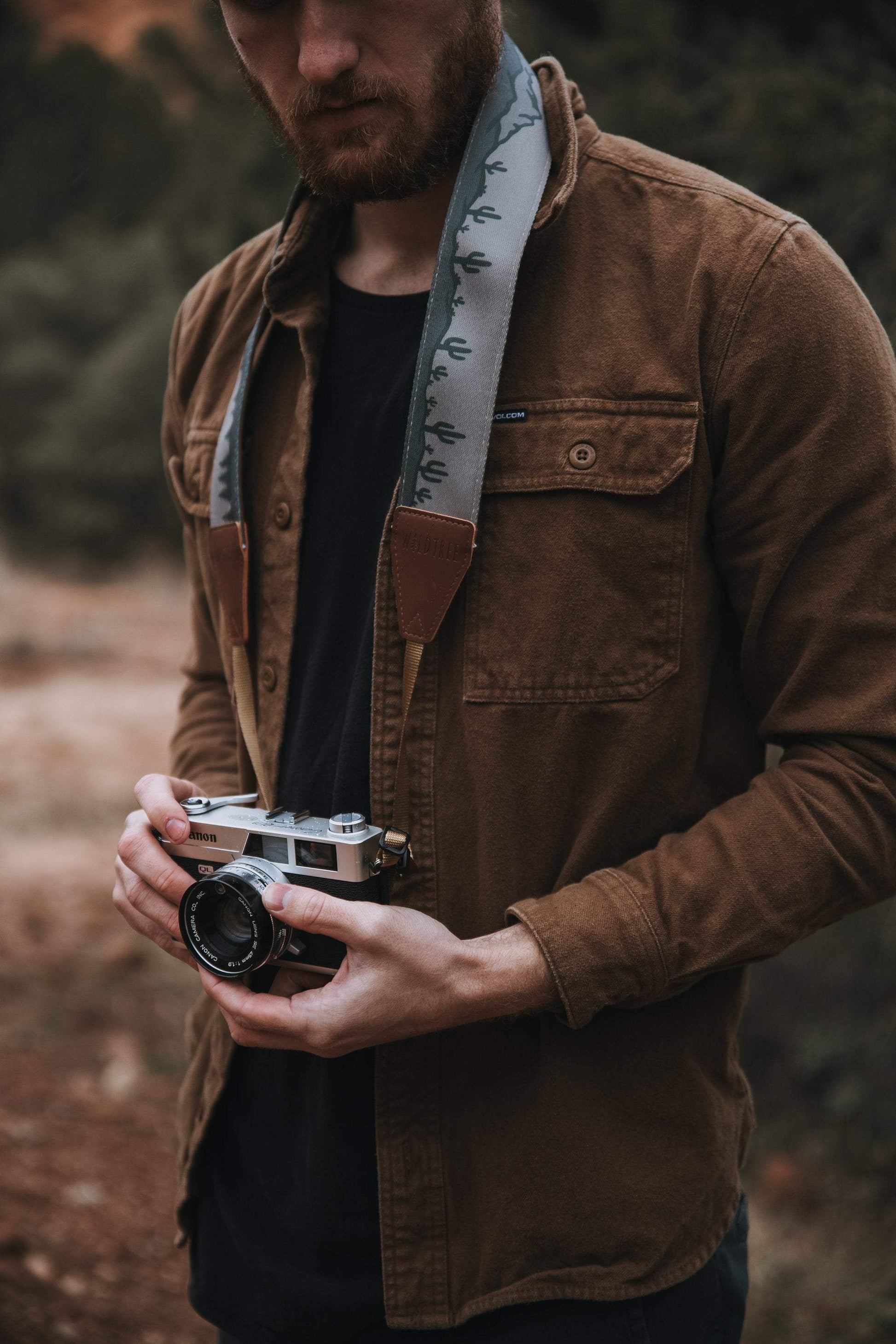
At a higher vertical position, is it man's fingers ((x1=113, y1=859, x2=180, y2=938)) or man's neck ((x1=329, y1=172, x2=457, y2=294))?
man's neck ((x1=329, y1=172, x2=457, y2=294))

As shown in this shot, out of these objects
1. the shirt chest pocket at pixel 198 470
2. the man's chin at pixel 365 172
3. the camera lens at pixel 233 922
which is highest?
the man's chin at pixel 365 172

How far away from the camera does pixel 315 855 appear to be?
1315 millimetres

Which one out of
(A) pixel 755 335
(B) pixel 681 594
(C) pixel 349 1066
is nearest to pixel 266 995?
(C) pixel 349 1066

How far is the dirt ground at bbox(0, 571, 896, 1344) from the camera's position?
2869mm

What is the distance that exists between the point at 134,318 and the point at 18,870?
7.41 metres

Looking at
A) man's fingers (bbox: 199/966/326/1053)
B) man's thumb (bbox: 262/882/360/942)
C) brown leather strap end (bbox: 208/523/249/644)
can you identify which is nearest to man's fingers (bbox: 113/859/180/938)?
man's fingers (bbox: 199/966/326/1053)

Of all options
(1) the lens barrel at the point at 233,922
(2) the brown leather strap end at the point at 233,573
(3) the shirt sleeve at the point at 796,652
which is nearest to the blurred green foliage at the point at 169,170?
(2) the brown leather strap end at the point at 233,573

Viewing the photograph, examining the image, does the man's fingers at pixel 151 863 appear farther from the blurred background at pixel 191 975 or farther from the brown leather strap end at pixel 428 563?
the blurred background at pixel 191 975

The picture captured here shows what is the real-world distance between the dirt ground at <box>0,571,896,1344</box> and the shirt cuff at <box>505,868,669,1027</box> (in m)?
2.08

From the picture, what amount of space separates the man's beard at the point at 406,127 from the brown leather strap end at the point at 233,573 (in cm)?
43

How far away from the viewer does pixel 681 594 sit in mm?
1284

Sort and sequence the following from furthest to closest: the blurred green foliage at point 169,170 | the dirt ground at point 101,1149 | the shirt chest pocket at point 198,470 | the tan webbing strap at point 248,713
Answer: the blurred green foliage at point 169,170 < the dirt ground at point 101,1149 < the shirt chest pocket at point 198,470 < the tan webbing strap at point 248,713

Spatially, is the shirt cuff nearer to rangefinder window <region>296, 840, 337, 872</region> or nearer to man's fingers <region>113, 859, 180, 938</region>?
rangefinder window <region>296, 840, 337, 872</region>

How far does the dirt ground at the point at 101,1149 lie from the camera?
113 inches
